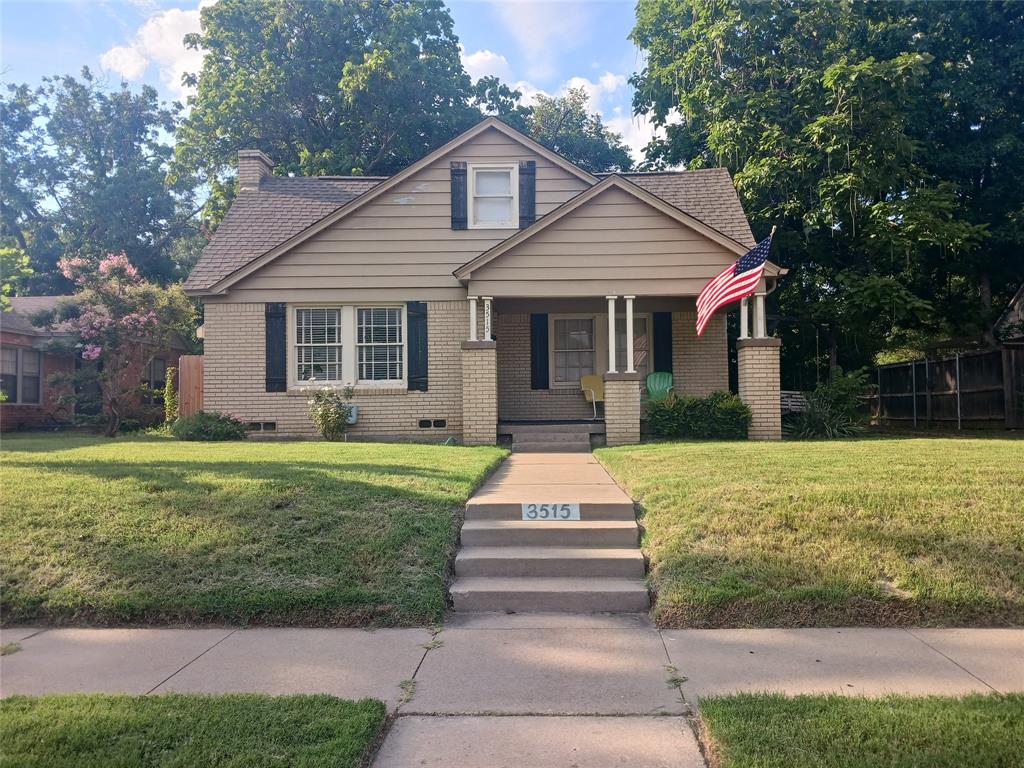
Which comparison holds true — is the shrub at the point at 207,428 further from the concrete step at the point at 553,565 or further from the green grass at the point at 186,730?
the green grass at the point at 186,730

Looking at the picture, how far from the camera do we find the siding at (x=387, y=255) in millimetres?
14031

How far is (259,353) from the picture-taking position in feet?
46.2

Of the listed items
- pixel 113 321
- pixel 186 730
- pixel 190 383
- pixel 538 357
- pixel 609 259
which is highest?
pixel 609 259

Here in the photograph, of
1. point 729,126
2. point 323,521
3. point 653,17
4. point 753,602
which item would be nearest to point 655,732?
point 753,602

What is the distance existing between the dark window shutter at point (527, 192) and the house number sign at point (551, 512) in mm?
9105

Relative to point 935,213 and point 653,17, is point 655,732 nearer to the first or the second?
point 935,213

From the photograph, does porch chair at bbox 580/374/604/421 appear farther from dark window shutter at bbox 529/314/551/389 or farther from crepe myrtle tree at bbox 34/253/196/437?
crepe myrtle tree at bbox 34/253/196/437

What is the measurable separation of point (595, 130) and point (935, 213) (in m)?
19.8

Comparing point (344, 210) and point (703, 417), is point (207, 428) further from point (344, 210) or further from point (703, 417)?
point (703, 417)

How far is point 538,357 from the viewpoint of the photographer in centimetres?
1502

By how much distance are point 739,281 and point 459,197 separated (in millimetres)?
6417

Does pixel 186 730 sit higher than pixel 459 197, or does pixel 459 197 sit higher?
pixel 459 197

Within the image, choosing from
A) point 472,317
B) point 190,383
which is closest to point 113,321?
point 190,383

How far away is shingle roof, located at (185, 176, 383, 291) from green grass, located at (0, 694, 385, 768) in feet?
39.2
